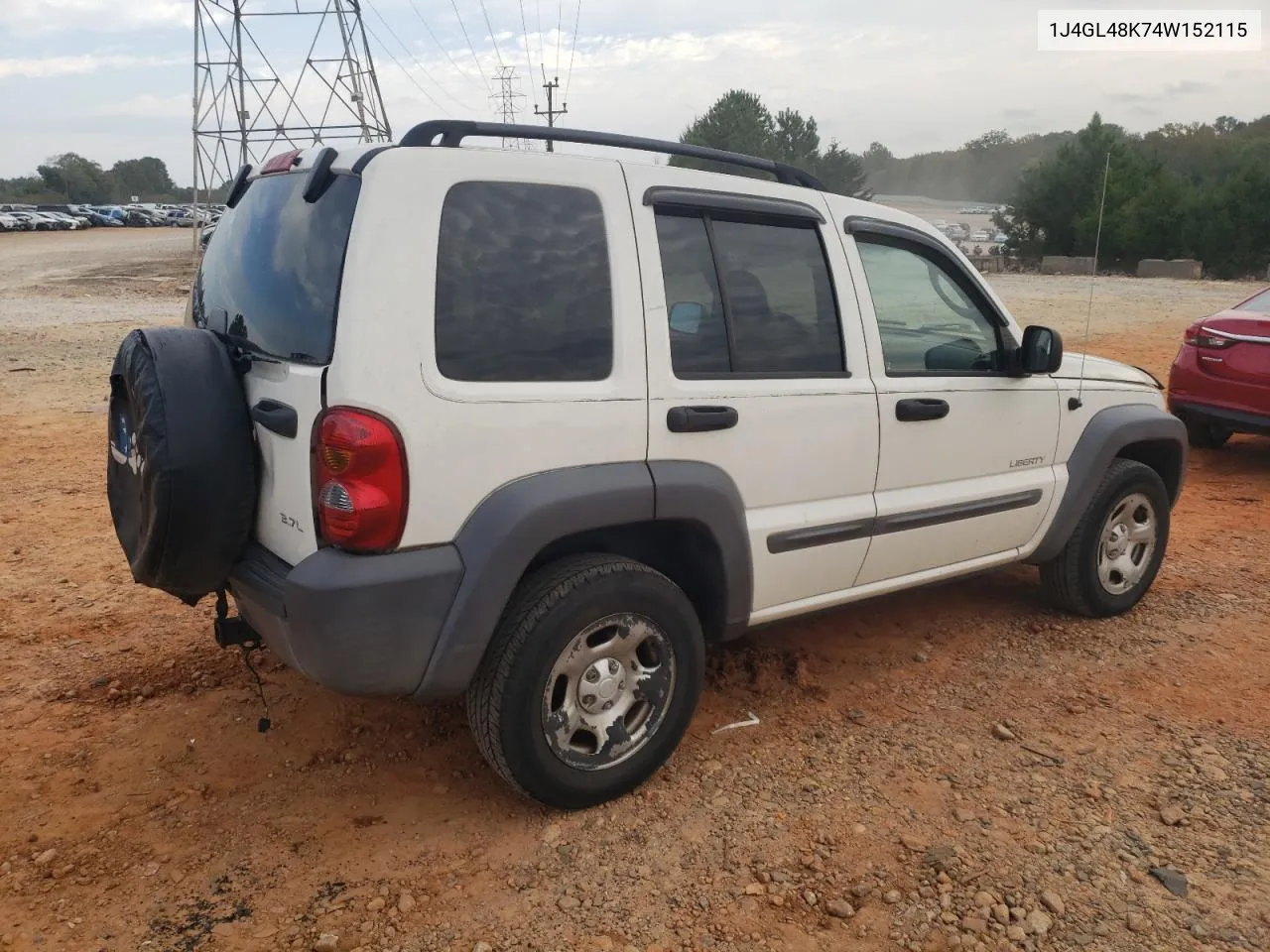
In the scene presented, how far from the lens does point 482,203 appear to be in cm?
272

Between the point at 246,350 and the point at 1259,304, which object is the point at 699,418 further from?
the point at 1259,304

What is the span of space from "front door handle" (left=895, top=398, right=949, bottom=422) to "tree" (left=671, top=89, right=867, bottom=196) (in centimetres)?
5502

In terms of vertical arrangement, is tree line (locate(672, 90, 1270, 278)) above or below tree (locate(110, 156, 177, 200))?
below

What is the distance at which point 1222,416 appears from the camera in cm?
725

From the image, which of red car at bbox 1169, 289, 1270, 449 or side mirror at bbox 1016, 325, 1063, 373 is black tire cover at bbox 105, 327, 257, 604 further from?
red car at bbox 1169, 289, 1270, 449

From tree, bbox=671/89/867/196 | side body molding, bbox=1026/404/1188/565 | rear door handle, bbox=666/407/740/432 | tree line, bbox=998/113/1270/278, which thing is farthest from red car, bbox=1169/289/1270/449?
tree, bbox=671/89/867/196

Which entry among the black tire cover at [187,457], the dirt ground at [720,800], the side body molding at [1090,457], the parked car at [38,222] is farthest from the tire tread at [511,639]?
the parked car at [38,222]

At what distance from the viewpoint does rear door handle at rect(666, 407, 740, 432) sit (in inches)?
117

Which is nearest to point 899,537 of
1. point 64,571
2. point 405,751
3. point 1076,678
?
point 1076,678

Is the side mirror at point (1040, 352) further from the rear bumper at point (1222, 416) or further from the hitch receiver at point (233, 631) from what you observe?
the rear bumper at point (1222, 416)

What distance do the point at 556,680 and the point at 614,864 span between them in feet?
1.78

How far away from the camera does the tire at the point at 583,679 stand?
2.76 meters

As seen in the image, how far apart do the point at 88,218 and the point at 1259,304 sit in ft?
232

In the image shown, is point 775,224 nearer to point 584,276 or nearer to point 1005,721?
point 584,276
